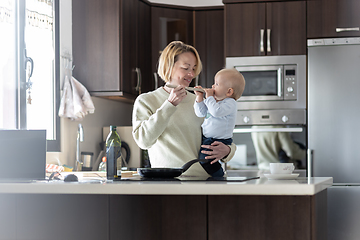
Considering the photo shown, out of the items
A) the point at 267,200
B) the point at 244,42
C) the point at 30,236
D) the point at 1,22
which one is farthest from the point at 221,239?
the point at 244,42

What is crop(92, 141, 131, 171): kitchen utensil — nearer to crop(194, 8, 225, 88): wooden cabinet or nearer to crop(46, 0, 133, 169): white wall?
crop(46, 0, 133, 169): white wall

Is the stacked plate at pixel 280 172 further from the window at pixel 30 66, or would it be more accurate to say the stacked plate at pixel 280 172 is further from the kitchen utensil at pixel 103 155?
the kitchen utensil at pixel 103 155

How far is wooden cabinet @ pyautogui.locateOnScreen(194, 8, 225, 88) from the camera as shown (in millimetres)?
3873

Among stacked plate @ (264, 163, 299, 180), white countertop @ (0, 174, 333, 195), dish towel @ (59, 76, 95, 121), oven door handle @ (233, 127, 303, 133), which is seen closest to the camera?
white countertop @ (0, 174, 333, 195)

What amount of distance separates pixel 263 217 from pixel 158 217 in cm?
34

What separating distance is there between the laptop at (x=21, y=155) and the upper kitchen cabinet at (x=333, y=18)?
2416 millimetres

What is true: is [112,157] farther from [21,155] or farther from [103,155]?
[103,155]

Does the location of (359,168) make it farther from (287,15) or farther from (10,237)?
(10,237)

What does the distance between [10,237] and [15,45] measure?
1465mm

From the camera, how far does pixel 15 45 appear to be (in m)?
2.70

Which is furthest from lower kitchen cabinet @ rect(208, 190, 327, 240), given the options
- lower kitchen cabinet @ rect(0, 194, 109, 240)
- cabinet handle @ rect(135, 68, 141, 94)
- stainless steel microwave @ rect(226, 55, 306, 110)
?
cabinet handle @ rect(135, 68, 141, 94)

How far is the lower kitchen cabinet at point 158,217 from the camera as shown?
1.47 metres

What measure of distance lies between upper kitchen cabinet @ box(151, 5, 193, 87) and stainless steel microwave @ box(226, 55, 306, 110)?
1.78ft

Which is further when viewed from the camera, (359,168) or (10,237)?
(359,168)
